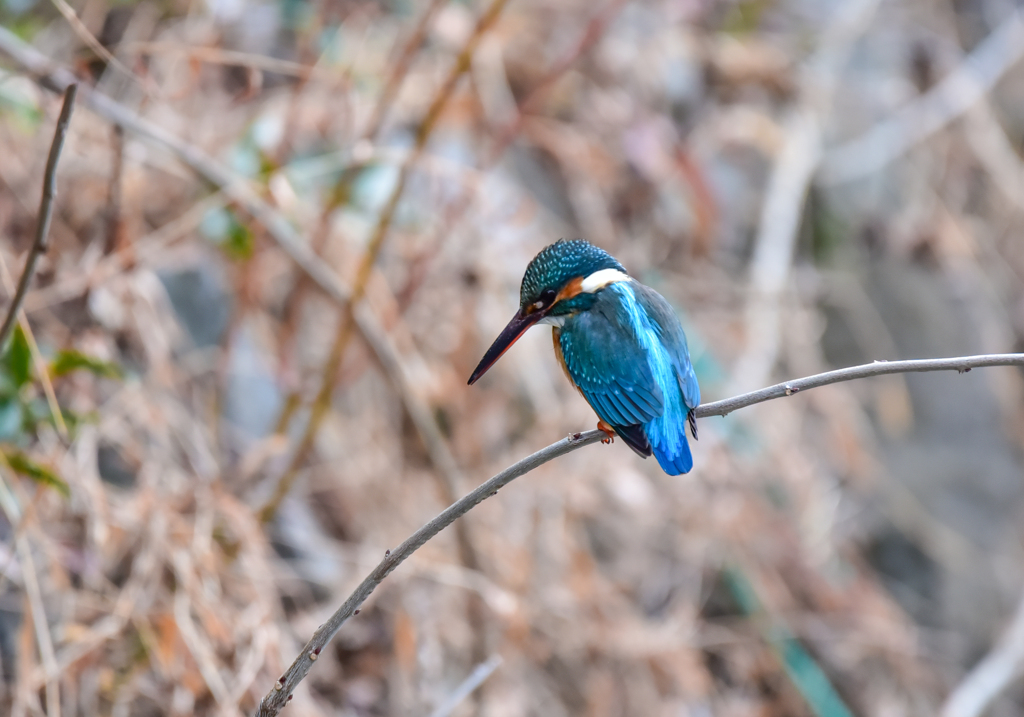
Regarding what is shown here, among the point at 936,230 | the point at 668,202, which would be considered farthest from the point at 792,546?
the point at 936,230

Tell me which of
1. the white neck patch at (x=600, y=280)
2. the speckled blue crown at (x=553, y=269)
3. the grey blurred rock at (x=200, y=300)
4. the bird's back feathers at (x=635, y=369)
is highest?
the grey blurred rock at (x=200, y=300)

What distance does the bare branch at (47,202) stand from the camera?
3.67 feet

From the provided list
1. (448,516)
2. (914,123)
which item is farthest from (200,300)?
(914,123)

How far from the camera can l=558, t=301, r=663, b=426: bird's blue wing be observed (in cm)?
160

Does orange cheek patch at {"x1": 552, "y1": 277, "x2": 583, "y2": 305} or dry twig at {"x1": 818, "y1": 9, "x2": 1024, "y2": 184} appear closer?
orange cheek patch at {"x1": 552, "y1": 277, "x2": 583, "y2": 305}

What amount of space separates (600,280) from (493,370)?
1.50 meters

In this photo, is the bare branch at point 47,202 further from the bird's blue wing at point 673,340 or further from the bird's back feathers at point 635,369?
the bird's blue wing at point 673,340

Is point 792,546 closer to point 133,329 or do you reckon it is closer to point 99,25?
point 133,329

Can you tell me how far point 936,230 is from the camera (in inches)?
187

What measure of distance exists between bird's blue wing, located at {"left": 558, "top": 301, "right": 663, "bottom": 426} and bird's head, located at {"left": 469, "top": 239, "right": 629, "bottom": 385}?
0.11 ft

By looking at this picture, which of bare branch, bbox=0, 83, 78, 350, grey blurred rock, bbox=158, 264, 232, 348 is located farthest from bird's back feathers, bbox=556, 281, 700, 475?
grey blurred rock, bbox=158, 264, 232, 348

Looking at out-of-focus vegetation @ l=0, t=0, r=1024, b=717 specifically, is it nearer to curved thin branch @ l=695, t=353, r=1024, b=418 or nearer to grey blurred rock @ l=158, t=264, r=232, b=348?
grey blurred rock @ l=158, t=264, r=232, b=348

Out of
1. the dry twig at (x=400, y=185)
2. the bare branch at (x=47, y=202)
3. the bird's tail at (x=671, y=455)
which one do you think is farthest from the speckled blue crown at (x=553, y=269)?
the bare branch at (x=47, y=202)

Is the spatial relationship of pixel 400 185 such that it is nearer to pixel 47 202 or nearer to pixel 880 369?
pixel 47 202
